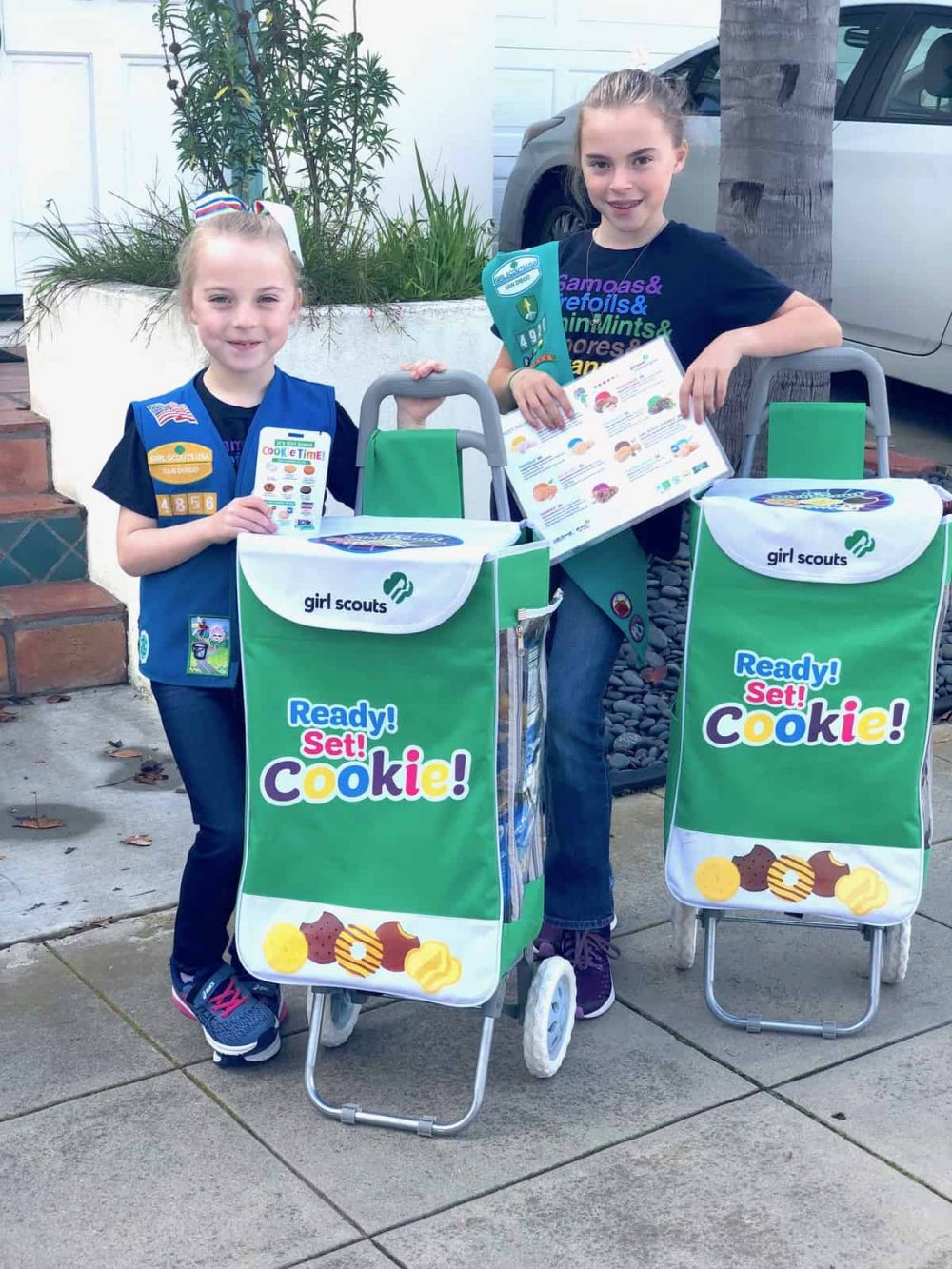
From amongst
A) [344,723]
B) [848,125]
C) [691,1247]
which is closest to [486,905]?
[344,723]

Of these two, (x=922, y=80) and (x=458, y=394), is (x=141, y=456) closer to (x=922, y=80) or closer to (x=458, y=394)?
(x=458, y=394)

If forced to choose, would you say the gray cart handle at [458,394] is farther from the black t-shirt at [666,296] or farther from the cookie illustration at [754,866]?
the cookie illustration at [754,866]

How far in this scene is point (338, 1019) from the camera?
9.77ft

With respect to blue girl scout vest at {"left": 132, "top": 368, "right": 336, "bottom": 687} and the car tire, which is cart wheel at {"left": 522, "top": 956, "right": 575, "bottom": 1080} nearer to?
blue girl scout vest at {"left": 132, "top": 368, "right": 336, "bottom": 687}

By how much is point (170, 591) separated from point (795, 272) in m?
2.31

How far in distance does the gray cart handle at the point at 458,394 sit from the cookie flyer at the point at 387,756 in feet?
0.39

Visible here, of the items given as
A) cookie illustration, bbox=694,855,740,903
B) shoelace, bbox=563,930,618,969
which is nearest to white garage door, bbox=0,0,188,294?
shoelace, bbox=563,930,618,969

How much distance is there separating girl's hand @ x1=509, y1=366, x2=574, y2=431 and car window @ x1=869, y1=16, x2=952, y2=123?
11.6ft

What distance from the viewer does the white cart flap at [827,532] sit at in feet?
9.17

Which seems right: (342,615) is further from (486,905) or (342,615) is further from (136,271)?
(136,271)

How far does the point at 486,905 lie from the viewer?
2639mm

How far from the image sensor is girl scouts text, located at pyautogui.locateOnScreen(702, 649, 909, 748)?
2930mm

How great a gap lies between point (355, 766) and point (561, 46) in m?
6.53

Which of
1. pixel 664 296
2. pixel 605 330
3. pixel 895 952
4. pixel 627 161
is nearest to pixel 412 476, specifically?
pixel 605 330
